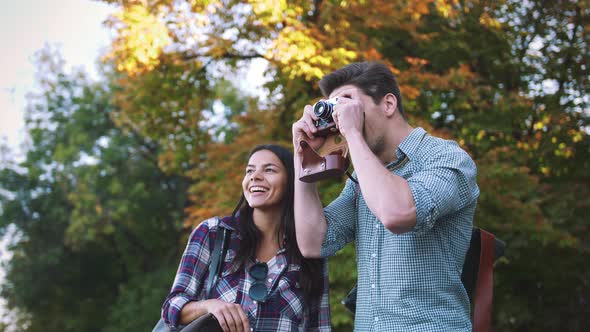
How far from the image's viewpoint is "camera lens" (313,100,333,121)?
2045mm

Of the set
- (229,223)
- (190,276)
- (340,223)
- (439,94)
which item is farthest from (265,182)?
(439,94)

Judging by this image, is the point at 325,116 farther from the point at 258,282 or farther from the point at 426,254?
the point at 258,282

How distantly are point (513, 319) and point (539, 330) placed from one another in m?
0.63

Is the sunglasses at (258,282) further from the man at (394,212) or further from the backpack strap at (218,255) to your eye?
the man at (394,212)

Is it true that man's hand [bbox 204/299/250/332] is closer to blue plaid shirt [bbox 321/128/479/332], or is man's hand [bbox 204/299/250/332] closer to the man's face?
blue plaid shirt [bbox 321/128/479/332]

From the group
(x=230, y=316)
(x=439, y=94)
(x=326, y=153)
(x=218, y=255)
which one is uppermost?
(x=439, y=94)

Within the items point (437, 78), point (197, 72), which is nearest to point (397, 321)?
point (437, 78)

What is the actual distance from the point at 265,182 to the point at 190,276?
1.99ft

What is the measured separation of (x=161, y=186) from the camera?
62.7 feet

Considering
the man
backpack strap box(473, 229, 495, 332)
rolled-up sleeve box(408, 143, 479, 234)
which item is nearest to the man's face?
the man

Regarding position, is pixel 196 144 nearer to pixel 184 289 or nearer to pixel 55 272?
pixel 184 289

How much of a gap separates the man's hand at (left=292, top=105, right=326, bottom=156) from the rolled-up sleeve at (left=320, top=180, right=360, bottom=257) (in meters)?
0.29

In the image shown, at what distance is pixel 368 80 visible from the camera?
7.03ft

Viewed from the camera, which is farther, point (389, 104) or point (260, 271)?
point (260, 271)
